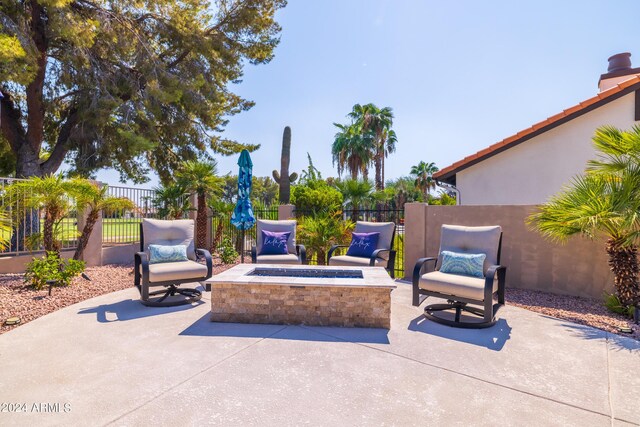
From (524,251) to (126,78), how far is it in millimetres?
13624

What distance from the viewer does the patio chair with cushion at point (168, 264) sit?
4500 millimetres

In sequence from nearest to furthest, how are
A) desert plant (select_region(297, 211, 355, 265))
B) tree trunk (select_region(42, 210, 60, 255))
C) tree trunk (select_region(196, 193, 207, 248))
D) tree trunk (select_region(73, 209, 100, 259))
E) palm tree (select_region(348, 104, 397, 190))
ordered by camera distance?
tree trunk (select_region(42, 210, 60, 255)) → tree trunk (select_region(73, 209, 100, 259)) → desert plant (select_region(297, 211, 355, 265)) → tree trunk (select_region(196, 193, 207, 248)) → palm tree (select_region(348, 104, 397, 190))

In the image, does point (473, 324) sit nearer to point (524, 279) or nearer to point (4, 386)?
point (524, 279)

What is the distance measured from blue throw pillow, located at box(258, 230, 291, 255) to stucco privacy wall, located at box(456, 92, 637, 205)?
19.9 feet

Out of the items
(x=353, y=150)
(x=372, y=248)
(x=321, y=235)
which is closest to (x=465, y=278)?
(x=372, y=248)

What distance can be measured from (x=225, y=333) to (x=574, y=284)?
5.85m

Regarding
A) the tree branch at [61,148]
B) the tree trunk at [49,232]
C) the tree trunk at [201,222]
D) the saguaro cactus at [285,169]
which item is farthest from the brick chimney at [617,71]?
the tree branch at [61,148]

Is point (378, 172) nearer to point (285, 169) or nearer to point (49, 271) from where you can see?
point (285, 169)

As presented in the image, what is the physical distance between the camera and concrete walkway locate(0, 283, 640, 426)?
2156mm

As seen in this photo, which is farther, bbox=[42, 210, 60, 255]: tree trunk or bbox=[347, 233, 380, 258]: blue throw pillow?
bbox=[347, 233, 380, 258]: blue throw pillow

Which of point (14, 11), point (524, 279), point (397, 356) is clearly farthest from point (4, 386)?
point (14, 11)

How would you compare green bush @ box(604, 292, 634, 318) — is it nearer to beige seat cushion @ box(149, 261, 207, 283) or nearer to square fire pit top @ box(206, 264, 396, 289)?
square fire pit top @ box(206, 264, 396, 289)

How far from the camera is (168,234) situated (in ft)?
17.9

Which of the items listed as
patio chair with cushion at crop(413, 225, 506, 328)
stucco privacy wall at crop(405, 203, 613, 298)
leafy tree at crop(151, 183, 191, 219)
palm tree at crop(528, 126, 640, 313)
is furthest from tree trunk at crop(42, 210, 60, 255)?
palm tree at crop(528, 126, 640, 313)
